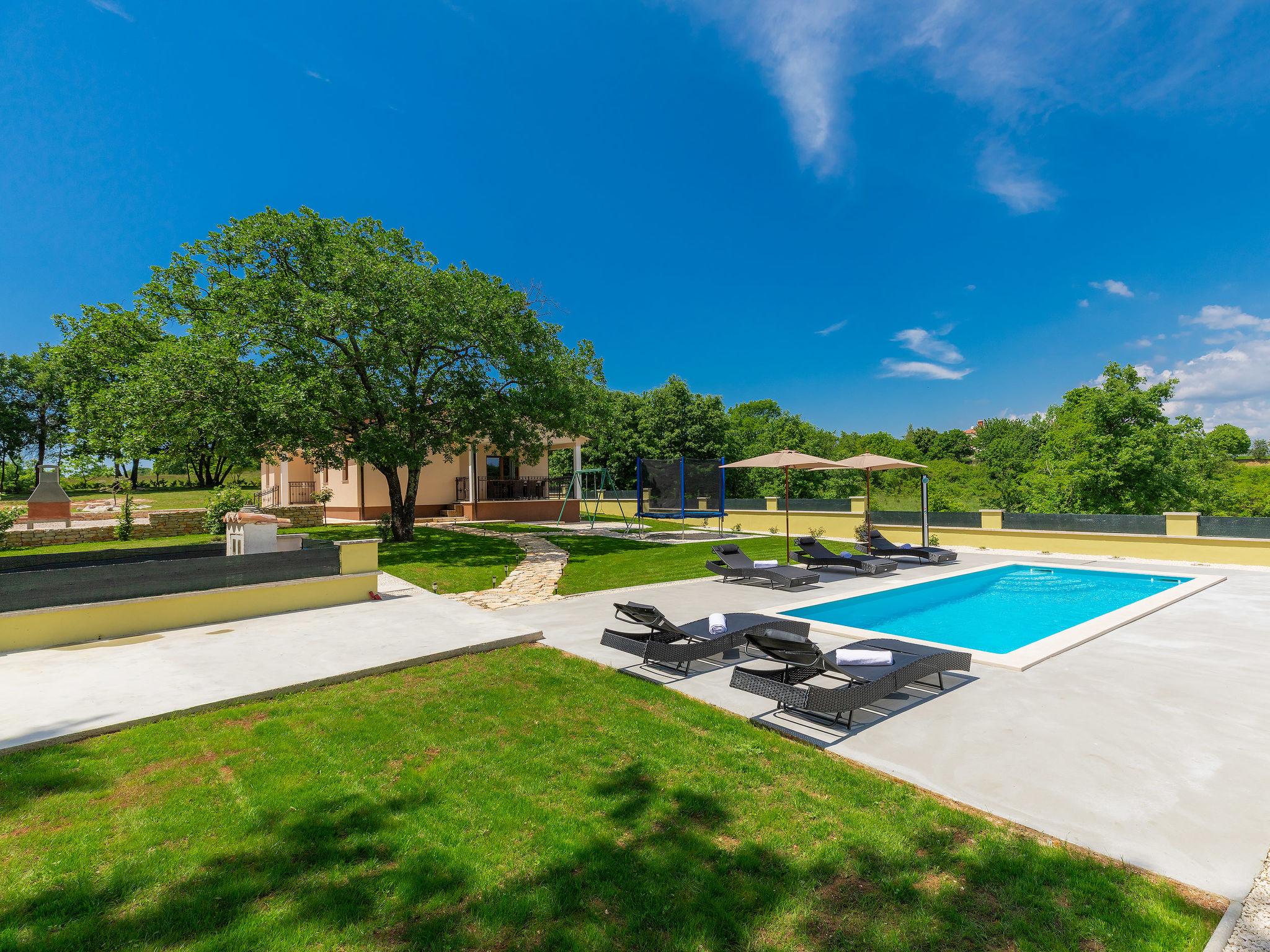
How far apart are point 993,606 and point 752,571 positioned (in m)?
4.38

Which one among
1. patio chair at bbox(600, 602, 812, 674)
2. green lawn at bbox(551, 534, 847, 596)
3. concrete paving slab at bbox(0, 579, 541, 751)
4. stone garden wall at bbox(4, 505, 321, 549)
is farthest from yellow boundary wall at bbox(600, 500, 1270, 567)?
stone garden wall at bbox(4, 505, 321, 549)

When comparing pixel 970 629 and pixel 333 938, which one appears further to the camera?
pixel 970 629

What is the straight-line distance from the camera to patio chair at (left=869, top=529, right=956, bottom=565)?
14.3 m

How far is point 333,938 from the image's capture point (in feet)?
7.52

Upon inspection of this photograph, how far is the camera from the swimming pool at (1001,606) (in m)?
7.68

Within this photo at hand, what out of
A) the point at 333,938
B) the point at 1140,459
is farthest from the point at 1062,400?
the point at 333,938

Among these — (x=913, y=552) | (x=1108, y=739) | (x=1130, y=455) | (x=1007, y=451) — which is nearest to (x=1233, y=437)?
(x=1007, y=451)

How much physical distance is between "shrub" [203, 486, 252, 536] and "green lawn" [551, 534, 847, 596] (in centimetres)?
993

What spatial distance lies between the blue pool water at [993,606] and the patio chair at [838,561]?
1207 mm

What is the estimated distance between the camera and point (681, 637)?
6133 millimetres

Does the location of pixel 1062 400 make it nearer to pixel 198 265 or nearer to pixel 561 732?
pixel 561 732

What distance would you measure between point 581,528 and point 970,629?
16786mm

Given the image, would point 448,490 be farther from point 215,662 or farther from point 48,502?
point 215,662

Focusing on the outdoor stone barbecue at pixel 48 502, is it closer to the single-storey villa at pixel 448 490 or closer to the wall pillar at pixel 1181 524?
the single-storey villa at pixel 448 490
